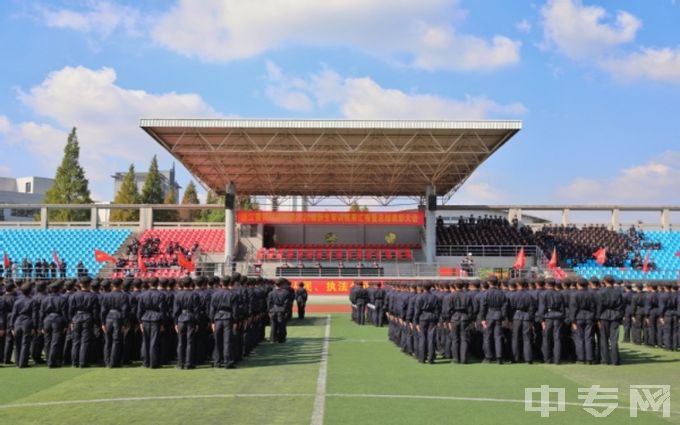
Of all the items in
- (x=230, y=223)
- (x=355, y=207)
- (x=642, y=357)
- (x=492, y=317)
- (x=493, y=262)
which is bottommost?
(x=642, y=357)

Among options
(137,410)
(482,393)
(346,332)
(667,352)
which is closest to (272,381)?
(137,410)

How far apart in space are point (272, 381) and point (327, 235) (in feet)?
102

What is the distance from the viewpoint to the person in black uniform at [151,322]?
10.2 metres

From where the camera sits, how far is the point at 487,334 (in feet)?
35.9

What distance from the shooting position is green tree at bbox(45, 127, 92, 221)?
4953 centimetres

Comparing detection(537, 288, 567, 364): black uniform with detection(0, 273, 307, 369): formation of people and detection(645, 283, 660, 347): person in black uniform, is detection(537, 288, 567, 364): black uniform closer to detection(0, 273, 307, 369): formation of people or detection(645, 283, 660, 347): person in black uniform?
detection(645, 283, 660, 347): person in black uniform

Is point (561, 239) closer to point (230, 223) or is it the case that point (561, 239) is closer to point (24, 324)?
point (230, 223)

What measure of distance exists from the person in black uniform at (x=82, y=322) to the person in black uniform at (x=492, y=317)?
6871mm

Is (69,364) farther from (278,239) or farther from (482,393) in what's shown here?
(278,239)

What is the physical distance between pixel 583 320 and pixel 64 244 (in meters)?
31.2

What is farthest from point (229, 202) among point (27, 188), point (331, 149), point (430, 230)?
point (27, 188)

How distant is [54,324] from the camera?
10422 mm

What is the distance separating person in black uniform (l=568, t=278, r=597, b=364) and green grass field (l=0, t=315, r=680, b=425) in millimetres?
571

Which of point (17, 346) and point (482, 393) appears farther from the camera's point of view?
point (17, 346)
